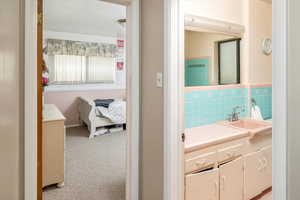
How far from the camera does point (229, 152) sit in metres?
2.21

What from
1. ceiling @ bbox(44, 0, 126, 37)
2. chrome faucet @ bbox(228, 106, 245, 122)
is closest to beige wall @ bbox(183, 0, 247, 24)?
chrome faucet @ bbox(228, 106, 245, 122)

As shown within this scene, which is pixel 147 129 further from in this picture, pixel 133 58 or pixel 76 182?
pixel 76 182

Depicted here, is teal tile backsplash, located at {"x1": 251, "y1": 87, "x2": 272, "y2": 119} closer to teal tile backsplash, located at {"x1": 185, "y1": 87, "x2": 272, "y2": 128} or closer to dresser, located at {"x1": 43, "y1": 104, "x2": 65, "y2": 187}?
teal tile backsplash, located at {"x1": 185, "y1": 87, "x2": 272, "y2": 128}

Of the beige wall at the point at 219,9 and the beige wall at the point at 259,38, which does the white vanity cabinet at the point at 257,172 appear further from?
the beige wall at the point at 219,9

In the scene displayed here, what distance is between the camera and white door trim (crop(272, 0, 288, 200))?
3.45 feet

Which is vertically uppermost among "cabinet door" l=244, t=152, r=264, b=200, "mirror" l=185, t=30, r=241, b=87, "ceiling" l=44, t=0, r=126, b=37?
"ceiling" l=44, t=0, r=126, b=37

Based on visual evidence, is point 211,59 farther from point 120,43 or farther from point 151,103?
point 120,43

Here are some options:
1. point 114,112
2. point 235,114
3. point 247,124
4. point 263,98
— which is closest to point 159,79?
point 235,114

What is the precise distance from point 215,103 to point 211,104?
0.23 feet

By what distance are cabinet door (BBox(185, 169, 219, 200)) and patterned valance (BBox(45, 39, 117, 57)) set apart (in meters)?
5.10

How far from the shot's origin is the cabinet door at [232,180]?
214 cm

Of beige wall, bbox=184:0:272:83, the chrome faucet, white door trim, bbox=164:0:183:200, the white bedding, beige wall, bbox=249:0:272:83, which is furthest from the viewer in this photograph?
the white bedding

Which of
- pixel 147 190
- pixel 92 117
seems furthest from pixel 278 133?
pixel 92 117

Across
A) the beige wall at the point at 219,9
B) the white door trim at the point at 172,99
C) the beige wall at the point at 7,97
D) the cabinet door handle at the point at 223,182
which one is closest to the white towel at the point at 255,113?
the beige wall at the point at 219,9
